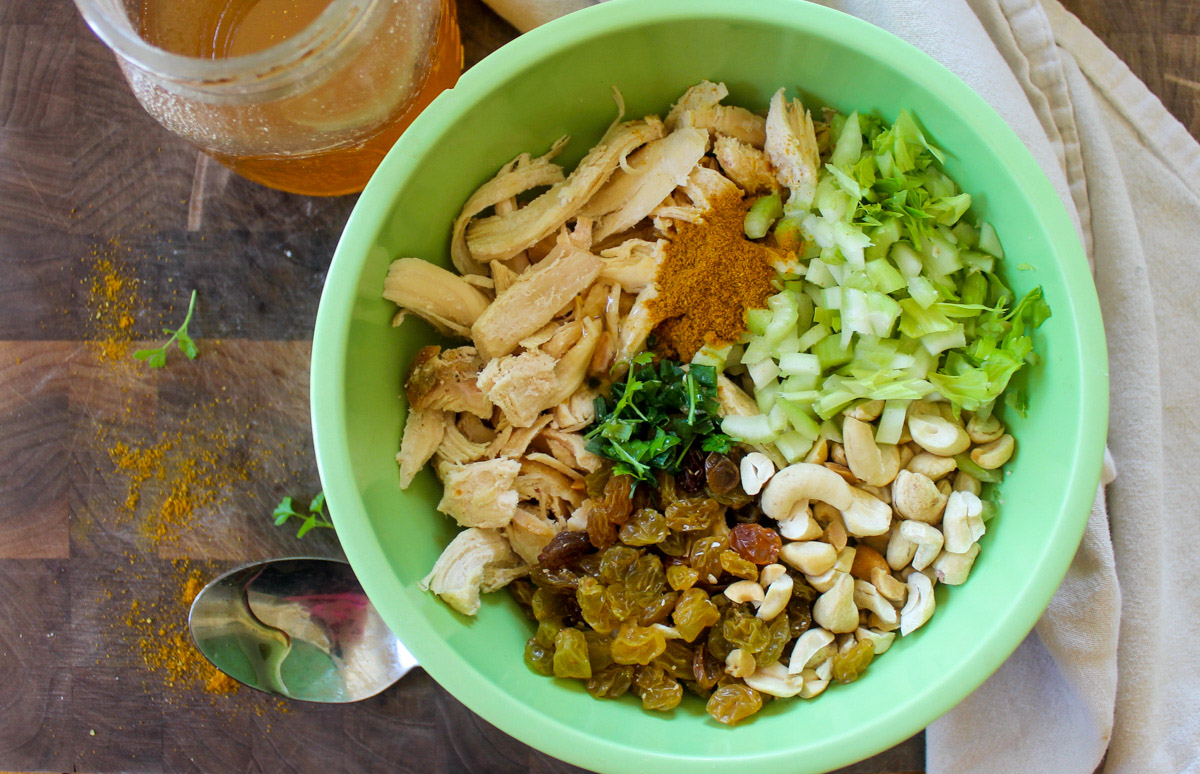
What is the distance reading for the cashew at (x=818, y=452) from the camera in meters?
1.13

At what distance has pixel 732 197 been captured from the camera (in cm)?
116

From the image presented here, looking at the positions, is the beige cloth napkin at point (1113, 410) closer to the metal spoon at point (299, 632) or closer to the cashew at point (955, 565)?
the cashew at point (955, 565)

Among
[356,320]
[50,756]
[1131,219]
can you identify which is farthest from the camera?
[50,756]

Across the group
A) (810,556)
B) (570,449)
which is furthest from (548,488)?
(810,556)

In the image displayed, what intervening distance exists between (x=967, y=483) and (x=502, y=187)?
811 millimetres

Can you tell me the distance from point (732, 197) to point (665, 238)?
115mm

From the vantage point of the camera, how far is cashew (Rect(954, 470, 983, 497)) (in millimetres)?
1146

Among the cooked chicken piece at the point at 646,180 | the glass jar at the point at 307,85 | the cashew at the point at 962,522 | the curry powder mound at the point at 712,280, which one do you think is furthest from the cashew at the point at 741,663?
the glass jar at the point at 307,85

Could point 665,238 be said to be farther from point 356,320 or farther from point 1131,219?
point 1131,219

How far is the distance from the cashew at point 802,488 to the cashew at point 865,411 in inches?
2.9

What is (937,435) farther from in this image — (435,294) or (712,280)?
(435,294)

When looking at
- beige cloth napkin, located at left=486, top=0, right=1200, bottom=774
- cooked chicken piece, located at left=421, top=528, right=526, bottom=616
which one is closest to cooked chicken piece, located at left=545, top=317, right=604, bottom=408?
cooked chicken piece, located at left=421, top=528, right=526, bottom=616

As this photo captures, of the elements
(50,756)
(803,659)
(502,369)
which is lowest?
(50,756)

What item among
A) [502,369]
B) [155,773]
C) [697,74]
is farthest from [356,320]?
[155,773]
